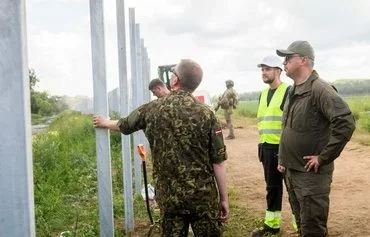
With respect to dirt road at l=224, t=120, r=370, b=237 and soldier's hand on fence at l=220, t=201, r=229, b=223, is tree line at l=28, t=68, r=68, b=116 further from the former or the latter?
soldier's hand on fence at l=220, t=201, r=229, b=223

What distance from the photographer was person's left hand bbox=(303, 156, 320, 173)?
3602 millimetres

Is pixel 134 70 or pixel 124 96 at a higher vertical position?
pixel 134 70

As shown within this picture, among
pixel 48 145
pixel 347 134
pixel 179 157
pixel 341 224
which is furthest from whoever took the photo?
pixel 48 145

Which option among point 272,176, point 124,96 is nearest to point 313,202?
point 272,176

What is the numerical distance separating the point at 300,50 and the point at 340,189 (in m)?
5.07

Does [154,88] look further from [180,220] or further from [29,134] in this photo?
[29,134]

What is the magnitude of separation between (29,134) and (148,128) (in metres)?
1.35

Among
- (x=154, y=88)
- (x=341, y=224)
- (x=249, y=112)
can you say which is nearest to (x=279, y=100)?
(x=154, y=88)

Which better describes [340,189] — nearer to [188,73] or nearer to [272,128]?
[272,128]

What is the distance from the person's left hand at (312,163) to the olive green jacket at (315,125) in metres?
0.05

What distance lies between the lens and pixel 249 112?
38.9m

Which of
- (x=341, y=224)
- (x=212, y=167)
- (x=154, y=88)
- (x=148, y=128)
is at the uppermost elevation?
(x=154, y=88)

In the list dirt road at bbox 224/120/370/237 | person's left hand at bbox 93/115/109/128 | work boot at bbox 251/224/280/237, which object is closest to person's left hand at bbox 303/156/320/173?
person's left hand at bbox 93/115/109/128

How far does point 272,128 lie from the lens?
5148mm
